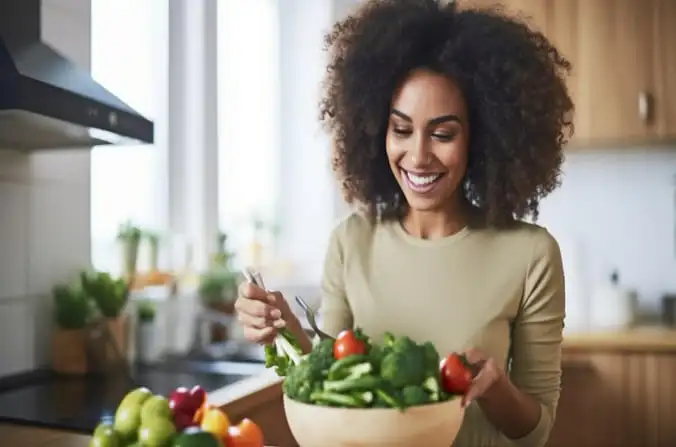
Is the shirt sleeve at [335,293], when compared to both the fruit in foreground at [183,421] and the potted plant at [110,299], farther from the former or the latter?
the potted plant at [110,299]

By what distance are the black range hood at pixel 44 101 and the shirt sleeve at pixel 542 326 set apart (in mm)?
909

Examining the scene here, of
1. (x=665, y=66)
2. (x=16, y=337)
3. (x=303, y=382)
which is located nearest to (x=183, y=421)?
(x=303, y=382)

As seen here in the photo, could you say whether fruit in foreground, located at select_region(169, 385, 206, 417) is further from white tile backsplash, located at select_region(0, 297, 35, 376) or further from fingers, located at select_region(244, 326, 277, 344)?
white tile backsplash, located at select_region(0, 297, 35, 376)

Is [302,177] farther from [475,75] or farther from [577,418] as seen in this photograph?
[475,75]

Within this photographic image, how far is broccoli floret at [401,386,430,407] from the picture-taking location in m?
0.90

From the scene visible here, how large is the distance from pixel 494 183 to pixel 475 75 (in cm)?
18

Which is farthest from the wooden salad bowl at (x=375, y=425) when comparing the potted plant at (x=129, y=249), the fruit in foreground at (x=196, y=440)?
the potted plant at (x=129, y=249)

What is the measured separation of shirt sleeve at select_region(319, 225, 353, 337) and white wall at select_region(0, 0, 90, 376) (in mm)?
845

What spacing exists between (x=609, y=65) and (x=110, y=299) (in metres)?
1.77

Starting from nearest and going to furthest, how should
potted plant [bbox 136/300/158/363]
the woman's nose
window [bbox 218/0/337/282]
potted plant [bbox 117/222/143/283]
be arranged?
the woman's nose, potted plant [bbox 136/300/158/363], potted plant [bbox 117/222/143/283], window [bbox 218/0/337/282]

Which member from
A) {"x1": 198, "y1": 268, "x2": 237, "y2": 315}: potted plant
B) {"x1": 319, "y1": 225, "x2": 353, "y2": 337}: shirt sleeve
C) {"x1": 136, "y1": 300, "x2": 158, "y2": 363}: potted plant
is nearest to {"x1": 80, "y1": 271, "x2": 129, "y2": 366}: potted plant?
{"x1": 136, "y1": 300, "x2": 158, "y2": 363}: potted plant

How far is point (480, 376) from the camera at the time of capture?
1005 mm

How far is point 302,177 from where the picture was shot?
336 centimetres

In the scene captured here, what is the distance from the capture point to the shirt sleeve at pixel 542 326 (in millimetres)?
1274
